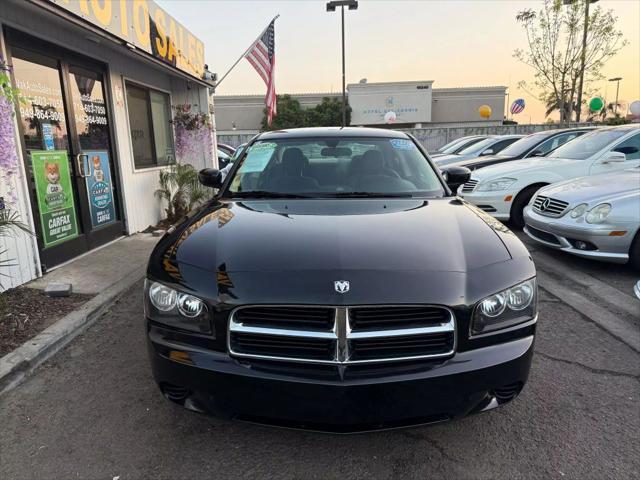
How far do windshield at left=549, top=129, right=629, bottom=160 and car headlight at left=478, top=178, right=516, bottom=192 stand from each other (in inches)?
46.1

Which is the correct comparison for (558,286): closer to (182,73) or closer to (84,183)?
(84,183)

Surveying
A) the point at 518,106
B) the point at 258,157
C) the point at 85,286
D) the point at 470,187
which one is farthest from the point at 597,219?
the point at 518,106

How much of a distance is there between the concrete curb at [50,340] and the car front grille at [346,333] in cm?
198

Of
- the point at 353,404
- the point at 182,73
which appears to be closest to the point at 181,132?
the point at 182,73

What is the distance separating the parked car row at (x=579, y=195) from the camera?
486 centimetres

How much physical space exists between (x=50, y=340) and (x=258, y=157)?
2.13 metres

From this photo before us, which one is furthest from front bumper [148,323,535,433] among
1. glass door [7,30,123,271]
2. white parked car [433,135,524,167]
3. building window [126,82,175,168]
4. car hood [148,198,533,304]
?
white parked car [433,135,524,167]

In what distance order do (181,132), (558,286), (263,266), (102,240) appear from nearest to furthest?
(263,266)
(558,286)
(102,240)
(181,132)

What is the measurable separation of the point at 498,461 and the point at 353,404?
2.94ft

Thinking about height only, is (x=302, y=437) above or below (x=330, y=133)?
below

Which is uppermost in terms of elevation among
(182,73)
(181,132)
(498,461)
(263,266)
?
(182,73)

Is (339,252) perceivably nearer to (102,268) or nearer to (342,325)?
(342,325)

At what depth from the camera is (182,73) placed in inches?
314

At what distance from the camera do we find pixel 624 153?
7.01 metres
